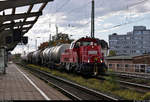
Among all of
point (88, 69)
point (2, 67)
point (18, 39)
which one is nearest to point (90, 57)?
point (88, 69)

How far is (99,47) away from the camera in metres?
20.9

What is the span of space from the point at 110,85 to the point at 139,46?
444 ft

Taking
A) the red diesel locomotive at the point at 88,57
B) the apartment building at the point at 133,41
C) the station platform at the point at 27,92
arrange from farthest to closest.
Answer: the apartment building at the point at 133,41 < the red diesel locomotive at the point at 88,57 < the station platform at the point at 27,92

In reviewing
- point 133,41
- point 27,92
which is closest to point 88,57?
point 27,92

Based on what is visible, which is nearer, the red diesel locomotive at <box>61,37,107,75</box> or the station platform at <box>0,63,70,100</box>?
the station platform at <box>0,63,70,100</box>

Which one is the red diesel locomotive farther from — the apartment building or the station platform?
the apartment building

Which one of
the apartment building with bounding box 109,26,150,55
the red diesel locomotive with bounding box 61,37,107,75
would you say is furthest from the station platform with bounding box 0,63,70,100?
the apartment building with bounding box 109,26,150,55

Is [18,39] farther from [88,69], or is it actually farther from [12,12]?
[88,69]

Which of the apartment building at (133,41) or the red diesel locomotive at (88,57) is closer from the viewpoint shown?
the red diesel locomotive at (88,57)

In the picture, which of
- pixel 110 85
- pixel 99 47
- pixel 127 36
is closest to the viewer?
pixel 110 85

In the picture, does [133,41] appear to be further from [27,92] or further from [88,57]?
[27,92]

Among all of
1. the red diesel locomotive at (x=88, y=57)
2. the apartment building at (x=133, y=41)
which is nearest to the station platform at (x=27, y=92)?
the red diesel locomotive at (x=88, y=57)

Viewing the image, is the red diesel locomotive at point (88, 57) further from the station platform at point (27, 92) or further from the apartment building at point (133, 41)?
the apartment building at point (133, 41)

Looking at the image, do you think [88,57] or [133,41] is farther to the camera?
[133,41]
